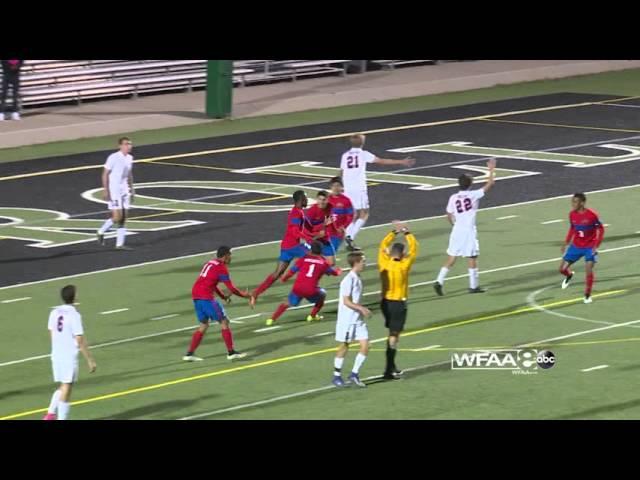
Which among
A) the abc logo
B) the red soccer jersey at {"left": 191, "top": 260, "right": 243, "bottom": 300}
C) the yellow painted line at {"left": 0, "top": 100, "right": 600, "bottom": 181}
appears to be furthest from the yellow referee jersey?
the yellow painted line at {"left": 0, "top": 100, "right": 600, "bottom": 181}

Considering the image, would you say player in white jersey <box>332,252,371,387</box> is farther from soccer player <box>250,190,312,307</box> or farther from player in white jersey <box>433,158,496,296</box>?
player in white jersey <box>433,158,496,296</box>

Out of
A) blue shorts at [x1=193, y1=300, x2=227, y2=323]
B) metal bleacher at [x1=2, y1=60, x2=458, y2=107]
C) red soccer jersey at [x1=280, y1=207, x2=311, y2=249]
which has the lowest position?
blue shorts at [x1=193, y1=300, x2=227, y2=323]

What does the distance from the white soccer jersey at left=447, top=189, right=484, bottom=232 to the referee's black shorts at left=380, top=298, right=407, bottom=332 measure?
522cm

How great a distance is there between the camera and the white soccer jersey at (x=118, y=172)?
2652cm

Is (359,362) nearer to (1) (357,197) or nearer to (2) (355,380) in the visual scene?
(2) (355,380)

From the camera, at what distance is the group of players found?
15.9m

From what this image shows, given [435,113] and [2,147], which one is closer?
[2,147]

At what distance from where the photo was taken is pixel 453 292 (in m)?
23.7

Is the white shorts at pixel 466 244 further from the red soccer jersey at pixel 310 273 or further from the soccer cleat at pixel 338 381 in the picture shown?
the soccer cleat at pixel 338 381
